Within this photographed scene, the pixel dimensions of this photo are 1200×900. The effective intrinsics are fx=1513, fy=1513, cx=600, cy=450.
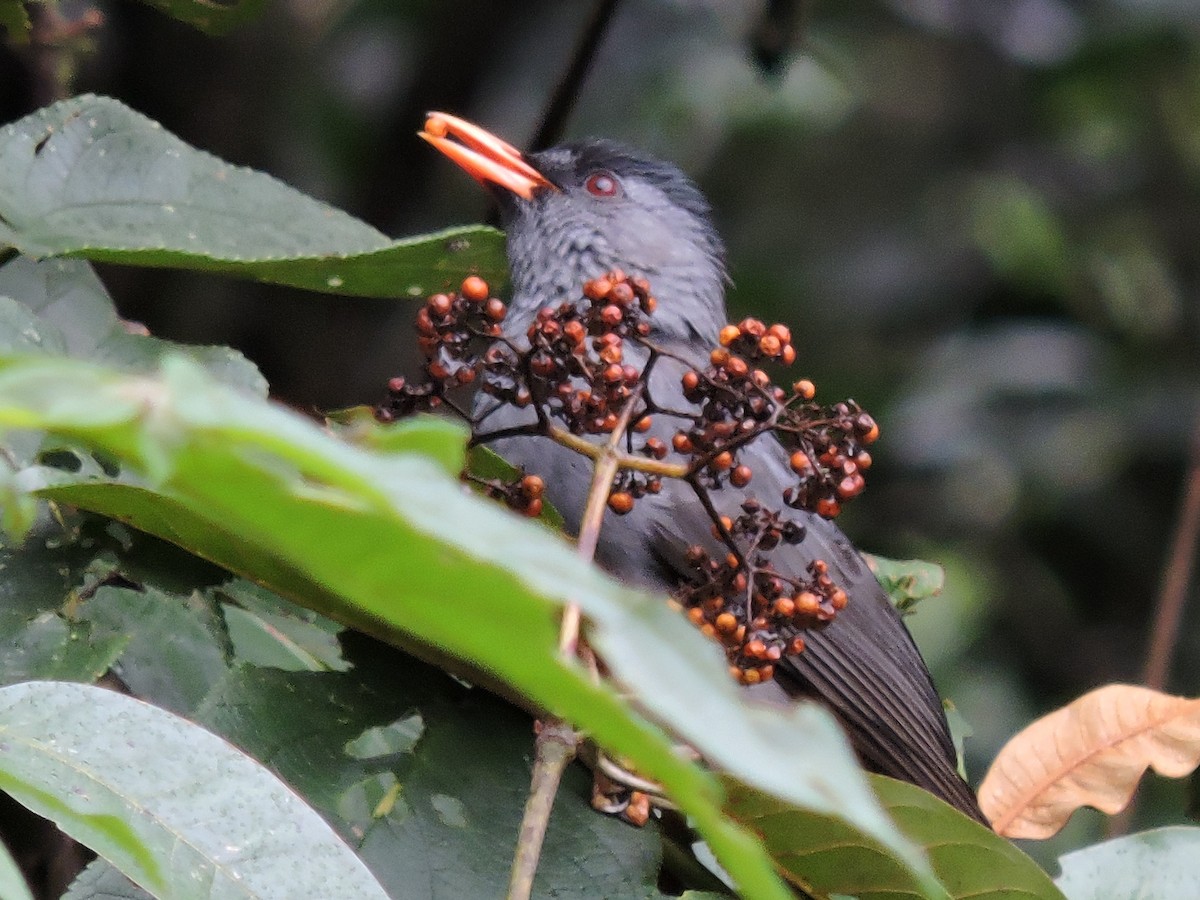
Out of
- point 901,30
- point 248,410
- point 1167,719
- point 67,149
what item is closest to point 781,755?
point 248,410

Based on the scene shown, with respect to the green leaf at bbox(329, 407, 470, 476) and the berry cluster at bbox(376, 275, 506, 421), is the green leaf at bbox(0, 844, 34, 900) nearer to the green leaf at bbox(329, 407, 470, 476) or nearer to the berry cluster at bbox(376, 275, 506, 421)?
the green leaf at bbox(329, 407, 470, 476)

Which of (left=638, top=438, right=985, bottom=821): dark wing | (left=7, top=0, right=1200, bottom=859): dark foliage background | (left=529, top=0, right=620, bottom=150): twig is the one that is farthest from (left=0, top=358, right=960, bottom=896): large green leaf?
(left=7, top=0, right=1200, bottom=859): dark foliage background

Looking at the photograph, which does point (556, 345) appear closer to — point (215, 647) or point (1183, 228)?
point (215, 647)

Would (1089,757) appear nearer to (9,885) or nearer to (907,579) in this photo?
(907,579)

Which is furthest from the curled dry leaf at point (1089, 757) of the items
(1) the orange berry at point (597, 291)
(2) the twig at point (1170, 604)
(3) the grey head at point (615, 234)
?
(2) the twig at point (1170, 604)

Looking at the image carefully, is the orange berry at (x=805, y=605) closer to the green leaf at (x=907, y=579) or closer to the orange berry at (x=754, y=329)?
the orange berry at (x=754, y=329)
